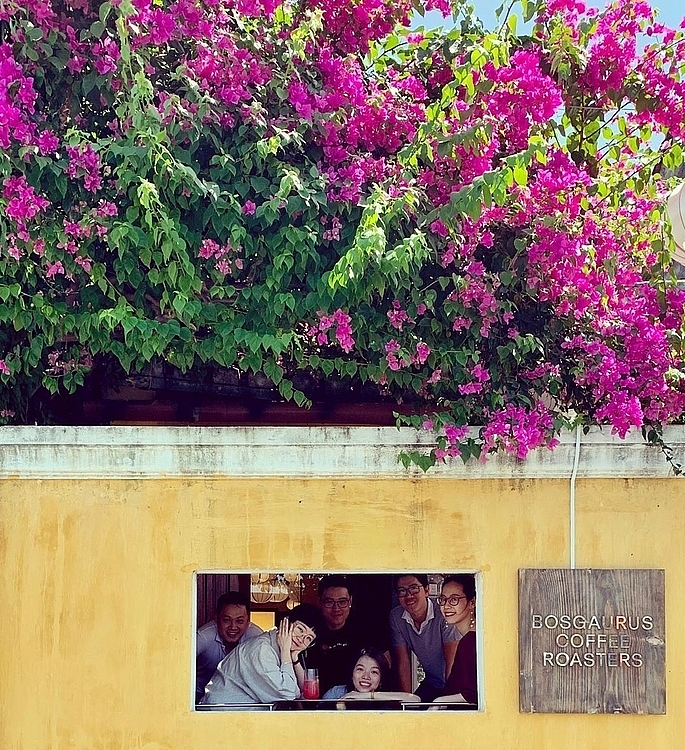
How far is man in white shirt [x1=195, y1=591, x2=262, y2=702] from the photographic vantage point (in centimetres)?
491

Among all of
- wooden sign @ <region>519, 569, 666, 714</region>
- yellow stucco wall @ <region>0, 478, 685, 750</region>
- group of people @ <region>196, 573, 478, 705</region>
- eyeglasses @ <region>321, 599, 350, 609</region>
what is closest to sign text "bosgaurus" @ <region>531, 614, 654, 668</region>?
wooden sign @ <region>519, 569, 666, 714</region>

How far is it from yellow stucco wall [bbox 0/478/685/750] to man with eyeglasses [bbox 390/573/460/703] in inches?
32.8

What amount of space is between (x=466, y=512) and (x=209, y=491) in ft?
3.82

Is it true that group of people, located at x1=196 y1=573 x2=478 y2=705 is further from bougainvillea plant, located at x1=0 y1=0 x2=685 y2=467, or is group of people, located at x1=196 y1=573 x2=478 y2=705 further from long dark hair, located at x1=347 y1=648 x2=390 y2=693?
bougainvillea plant, located at x1=0 y1=0 x2=685 y2=467

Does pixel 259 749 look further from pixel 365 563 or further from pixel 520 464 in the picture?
pixel 520 464

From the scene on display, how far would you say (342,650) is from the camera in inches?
213

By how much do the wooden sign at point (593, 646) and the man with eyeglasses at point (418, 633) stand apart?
2.74ft

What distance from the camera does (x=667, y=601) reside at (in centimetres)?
438

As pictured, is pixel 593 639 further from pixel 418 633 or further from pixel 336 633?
pixel 336 633

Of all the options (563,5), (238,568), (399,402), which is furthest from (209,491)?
(563,5)

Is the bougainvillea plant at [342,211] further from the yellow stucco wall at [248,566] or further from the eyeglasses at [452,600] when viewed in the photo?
the eyeglasses at [452,600]

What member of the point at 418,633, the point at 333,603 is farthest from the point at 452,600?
the point at 333,603

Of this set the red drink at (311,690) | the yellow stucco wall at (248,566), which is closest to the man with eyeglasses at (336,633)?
the red drink at (311,690)

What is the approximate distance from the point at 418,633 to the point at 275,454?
1.69 m
